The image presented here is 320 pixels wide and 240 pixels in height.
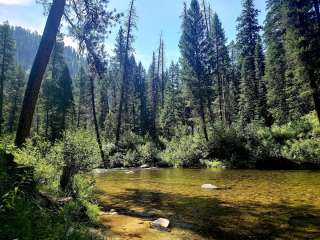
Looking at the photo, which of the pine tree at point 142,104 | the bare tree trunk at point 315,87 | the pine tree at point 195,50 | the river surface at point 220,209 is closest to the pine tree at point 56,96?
the pine tree at point 142,104

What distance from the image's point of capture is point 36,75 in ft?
33.2

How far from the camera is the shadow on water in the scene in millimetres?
8602

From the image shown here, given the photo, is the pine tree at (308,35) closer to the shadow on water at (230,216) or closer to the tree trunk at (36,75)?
the shadow on water at (230,216)

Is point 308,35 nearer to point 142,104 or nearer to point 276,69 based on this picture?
point 276,69

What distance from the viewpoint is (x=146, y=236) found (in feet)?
26.9

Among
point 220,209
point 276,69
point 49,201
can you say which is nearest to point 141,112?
point 276,69

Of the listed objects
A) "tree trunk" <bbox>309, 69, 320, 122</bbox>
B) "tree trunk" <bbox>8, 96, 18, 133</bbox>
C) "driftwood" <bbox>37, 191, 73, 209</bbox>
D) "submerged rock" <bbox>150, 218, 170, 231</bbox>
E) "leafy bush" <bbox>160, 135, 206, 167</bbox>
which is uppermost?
"tree trunk" <bbox>8, 96, 18, 133</bbox>

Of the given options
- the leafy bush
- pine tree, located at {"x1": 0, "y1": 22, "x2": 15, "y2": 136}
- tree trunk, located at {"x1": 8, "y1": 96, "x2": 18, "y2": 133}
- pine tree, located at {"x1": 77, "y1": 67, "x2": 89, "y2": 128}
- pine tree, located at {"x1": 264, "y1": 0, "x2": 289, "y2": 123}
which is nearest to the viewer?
the leafy bush

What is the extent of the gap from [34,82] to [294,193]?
1013 cm

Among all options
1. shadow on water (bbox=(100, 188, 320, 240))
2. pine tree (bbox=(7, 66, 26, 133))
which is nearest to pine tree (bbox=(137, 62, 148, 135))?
pine tree (bbox=(7, 66, 26, 133))

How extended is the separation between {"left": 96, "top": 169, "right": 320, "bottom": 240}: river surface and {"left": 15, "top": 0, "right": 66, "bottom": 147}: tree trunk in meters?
3.38

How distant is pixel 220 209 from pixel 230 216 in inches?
38.5

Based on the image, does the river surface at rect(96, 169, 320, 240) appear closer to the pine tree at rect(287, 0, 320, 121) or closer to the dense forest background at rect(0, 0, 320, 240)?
the dense forest background at rect(0, 0, 320, 240)

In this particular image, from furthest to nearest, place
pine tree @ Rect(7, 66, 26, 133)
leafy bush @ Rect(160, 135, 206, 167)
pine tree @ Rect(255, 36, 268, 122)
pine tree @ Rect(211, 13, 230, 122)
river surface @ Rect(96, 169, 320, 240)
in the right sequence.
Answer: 1. pine tree @ Rect(7, 66, 26, 133)
2. pine tree @ Rect(255, 36, 268, 122)
3. pine tree @ Rect(211, 13, 230, 122)
4. leafy bush @ Rect(160, 135, 206, 167)
5. river surface @ Rect(96, 169, 320, 240)
